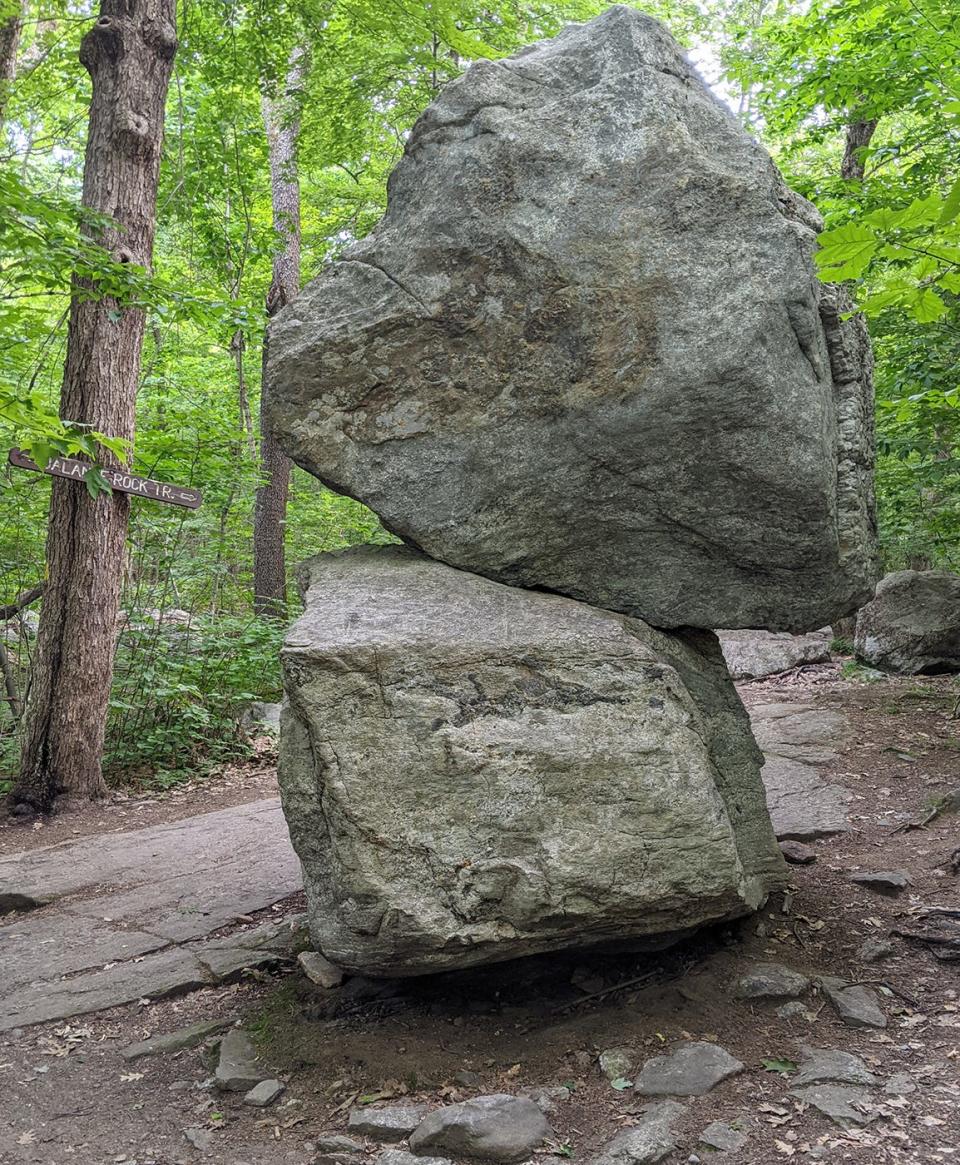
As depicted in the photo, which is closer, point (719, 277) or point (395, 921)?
point (395, 921)

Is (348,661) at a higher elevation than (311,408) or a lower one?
lower

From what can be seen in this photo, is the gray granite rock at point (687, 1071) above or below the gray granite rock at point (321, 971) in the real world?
above

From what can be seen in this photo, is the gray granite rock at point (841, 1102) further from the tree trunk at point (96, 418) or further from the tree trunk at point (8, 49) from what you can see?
the tree trunk at point (8, 49)

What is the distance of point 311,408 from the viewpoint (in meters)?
3.76

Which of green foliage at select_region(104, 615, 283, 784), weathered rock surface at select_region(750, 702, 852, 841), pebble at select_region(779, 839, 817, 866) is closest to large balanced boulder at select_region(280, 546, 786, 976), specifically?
pebble at select_region(779, 839, 817, 866)

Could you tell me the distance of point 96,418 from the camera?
6977 mm

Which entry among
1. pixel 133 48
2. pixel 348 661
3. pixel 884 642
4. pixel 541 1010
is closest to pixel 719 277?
pixel 348 661

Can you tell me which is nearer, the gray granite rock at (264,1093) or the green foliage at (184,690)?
the gray granite rock at (264,1093)

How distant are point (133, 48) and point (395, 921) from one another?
6.91 metres

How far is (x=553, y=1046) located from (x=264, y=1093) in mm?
986

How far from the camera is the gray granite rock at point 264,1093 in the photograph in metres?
3.14

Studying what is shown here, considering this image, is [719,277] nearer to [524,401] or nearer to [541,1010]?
[524,401]

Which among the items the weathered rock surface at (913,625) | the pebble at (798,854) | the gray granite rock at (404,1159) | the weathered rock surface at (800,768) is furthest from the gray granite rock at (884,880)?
the weathered rock surface at (913,625)

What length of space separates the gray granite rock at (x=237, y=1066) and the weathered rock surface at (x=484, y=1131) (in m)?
0.74
